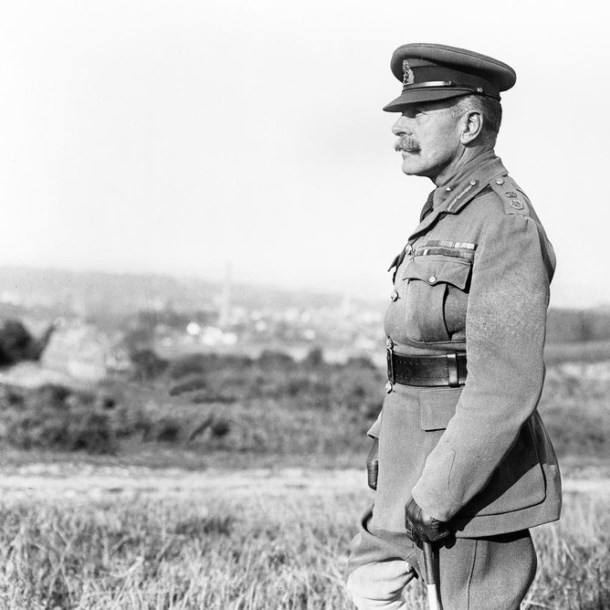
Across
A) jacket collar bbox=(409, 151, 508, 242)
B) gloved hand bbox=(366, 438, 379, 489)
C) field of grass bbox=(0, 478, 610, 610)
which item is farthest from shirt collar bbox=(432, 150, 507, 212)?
field of grass bbox=(0, 478, 610, 610)

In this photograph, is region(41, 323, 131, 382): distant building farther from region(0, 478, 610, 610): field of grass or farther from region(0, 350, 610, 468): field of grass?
region(0, 478, 610, 610): field of grass

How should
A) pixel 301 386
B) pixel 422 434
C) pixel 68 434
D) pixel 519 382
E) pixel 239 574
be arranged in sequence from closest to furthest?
pixel 519 382 → pixel 422 434 → pixel 239 574 → pixel 68 434 → pixel 301 386

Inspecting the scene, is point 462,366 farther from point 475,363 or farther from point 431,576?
point 431,576

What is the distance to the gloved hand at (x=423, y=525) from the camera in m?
2.54

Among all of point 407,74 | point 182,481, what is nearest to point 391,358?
point 407,74

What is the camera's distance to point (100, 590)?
3.84 meters

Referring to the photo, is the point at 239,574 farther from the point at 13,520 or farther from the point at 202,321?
the point at 202,321

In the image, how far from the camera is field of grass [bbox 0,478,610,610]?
3.80 m

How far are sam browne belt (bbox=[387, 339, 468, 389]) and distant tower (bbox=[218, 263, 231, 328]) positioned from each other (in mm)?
12309

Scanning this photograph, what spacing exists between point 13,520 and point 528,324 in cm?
311

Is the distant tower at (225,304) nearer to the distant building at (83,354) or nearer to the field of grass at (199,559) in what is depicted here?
the distant building at (83,354)

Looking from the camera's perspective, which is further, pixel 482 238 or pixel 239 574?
pixel 239 574

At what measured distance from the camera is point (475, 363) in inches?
98.5

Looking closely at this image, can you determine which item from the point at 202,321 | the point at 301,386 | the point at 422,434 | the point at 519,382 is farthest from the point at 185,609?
the point at 202,321
